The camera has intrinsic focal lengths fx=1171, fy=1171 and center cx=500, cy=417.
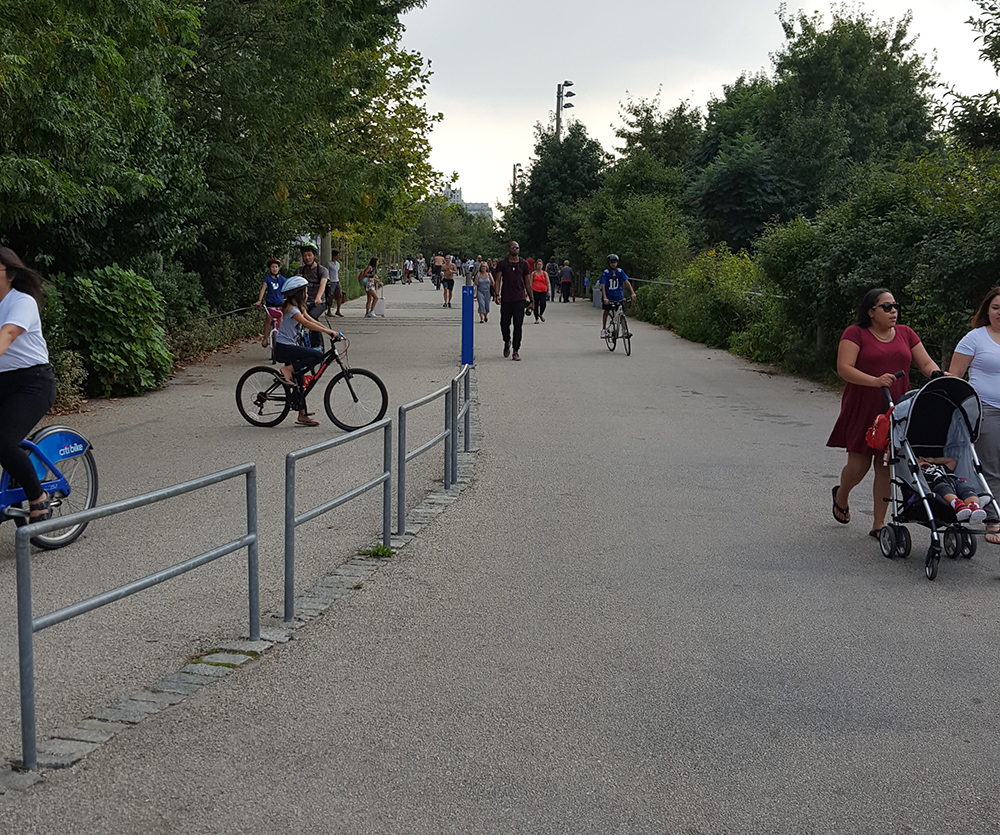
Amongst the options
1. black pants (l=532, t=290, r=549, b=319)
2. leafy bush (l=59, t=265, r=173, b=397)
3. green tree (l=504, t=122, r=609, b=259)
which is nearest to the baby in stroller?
leafy bush (l=59, t=265, r=173, b=397)

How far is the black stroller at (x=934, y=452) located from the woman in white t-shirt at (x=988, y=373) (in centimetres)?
36

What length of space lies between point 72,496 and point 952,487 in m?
5.38

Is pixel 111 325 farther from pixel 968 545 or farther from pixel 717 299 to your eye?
pixel 717 299

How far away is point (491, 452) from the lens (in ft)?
36.0

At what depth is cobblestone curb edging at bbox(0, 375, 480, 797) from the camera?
3889 mm

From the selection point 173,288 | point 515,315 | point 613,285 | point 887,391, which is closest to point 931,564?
point 887,391

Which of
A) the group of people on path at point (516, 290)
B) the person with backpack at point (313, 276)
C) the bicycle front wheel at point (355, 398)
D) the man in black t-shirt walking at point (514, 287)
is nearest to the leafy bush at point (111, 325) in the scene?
the person with backpack at point (313, 276)

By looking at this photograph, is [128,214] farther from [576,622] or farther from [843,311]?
[576,622]

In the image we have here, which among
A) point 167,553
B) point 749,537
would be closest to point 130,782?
point 167,553

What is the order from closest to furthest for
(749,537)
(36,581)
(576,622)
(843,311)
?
(576,622)
(36,581)
(749,537)
(843,311)

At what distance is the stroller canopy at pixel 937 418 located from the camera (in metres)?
6.94

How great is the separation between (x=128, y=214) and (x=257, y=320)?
10728 millimetres

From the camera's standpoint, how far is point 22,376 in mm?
6586

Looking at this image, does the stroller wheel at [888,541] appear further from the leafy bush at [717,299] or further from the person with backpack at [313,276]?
the leafy bush at [717,299]
